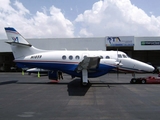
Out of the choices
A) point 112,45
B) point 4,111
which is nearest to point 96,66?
point 4,111

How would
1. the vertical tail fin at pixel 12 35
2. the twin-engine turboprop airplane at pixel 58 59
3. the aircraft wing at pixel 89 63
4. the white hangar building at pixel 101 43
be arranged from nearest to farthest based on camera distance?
1. the aircraft wing at pixel 89 63
2. the twin-engine turboprop airplane at pixel 58 59
3. the vertical tail fin at pixel 12 35
4. the white hangar building at pixel 101 43

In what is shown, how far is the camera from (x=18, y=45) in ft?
61.0

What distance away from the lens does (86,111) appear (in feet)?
24.0

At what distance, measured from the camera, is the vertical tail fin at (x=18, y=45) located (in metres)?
18.2

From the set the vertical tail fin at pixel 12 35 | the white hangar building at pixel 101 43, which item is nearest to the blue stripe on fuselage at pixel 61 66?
the vertical tail fin at pixel 12 35

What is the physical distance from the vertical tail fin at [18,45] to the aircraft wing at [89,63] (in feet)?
20.6

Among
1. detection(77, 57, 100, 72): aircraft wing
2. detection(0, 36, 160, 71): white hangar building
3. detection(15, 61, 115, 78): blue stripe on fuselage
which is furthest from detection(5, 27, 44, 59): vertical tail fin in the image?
detection(0, 36, 160, 71): white hangar building

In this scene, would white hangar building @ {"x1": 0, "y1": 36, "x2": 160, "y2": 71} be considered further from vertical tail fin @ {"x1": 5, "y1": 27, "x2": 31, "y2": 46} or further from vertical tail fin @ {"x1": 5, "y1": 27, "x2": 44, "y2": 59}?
vertical tail fin @ {"x1": 5, "y1": 27, "x2": 31, "y2": 46}

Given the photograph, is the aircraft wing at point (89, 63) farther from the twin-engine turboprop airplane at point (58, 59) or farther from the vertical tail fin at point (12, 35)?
the vertical tail fin at point (12, 35)

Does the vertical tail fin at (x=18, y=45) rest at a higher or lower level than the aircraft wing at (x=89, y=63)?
higher

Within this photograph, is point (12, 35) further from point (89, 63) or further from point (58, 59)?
point (89, 63)

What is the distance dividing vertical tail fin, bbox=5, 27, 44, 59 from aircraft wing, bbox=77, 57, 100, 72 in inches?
247

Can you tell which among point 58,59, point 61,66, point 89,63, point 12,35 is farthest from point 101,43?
point 89,63

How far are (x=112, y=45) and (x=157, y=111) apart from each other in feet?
121
